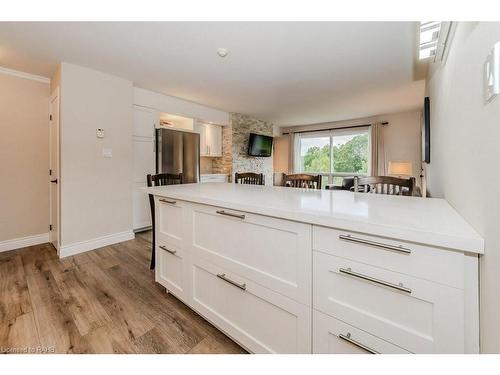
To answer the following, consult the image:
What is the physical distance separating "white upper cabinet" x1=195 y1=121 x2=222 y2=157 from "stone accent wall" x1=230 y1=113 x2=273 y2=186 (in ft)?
1.13

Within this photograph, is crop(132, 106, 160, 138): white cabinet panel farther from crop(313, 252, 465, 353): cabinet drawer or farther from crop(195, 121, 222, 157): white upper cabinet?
crop(313, 252, 465, 353): cabinet drawer

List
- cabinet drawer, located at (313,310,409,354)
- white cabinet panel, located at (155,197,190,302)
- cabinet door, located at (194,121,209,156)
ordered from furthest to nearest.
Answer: cabinet door, located at (194,121,209,156), white cabinet panel, located at (155,197,190,302), cabinet drawer, located at (313,310,409,354)

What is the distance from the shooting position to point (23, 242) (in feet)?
A: 10.2

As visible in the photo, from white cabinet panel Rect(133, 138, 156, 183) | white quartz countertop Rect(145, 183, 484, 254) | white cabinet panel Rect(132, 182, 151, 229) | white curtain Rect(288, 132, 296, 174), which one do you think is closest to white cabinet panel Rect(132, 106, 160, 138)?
white cabinet panel Rect(133, 138, 156, 183)

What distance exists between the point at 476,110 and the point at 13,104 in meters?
4.49

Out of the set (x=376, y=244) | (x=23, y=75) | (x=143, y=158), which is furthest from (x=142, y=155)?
(x=376, y=244)

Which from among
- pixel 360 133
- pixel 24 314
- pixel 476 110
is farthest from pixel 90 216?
pixel 360 133

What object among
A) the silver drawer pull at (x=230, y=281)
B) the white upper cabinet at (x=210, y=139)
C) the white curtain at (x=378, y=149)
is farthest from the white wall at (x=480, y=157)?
the white curtain at (x=378, y=149)

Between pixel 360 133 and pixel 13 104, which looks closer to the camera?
pixel 13 104

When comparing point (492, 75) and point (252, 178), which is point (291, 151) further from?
point (492, 75)

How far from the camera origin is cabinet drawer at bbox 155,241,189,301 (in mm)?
1616

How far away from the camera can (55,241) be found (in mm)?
3074
